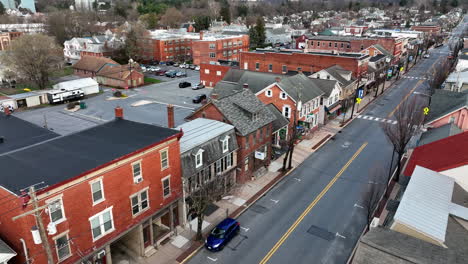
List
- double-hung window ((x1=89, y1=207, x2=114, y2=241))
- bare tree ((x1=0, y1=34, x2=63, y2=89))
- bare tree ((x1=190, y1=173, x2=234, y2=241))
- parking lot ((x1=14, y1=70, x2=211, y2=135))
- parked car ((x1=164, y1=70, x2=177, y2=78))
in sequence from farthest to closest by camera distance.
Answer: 1. parked car ((x1=164, y1=70, x2=177, y2=78))
2. bare tree ((x1=0, y1=34, x2=63, y2=89))
3. parking lot ((x1=14, y1=70, x2=211, y2=135))
4. bare tree ((x1=190, y1=173, x2=234, y2=241))
5. double-hung window ((x1=89, y1=207, x2=114, y2=241))

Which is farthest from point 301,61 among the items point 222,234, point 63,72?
point 63,72

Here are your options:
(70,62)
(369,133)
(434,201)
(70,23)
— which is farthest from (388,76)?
(70,23)

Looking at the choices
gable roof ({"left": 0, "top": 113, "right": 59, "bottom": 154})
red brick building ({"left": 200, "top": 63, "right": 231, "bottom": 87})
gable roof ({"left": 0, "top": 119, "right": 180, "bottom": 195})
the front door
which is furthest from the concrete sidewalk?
red brick building ({"left": 200, "top": 63, "right": 231, "bottom": 87})

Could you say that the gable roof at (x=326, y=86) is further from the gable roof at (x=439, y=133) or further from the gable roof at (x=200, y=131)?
the gable roof at (x=200, y=131)

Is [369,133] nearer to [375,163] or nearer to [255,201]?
[375,163]

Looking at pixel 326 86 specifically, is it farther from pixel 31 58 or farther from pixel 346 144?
pixel 31 58

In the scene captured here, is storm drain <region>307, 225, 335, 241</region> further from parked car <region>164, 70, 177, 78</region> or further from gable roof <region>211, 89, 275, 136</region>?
parked car <region>164, 70, 177, 78</region>
